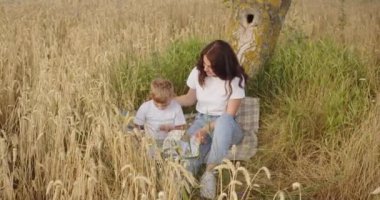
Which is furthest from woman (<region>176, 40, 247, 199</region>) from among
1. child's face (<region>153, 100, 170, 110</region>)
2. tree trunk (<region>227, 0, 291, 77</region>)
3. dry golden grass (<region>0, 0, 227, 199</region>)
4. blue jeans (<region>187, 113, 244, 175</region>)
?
tree trunk (<region>227, 0, 291, 77</region>)

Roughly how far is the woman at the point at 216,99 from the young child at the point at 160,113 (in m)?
0.17

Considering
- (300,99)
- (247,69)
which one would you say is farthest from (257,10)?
(300,99)

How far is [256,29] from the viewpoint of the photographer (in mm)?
4246

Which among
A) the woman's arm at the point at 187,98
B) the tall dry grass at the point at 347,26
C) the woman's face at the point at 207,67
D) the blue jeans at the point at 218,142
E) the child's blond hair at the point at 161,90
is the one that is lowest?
the blue jeans at the point at 218,142

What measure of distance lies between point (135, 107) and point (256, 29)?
1.26 metres

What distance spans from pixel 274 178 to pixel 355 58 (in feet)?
5.21

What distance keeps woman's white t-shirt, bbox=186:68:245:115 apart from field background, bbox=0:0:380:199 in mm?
434

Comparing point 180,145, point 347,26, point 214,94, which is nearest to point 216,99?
point 214,94

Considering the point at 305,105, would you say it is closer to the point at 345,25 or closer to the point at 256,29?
the point at 256,29

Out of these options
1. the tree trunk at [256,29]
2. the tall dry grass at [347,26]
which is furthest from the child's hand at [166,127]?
the tall dry grass at [347,26]

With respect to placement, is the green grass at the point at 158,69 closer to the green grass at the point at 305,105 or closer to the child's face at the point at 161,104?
the green grass at the point at 305,105

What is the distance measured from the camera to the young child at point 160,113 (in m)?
3.39

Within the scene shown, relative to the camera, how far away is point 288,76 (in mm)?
4203

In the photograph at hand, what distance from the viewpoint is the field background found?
2.53m
